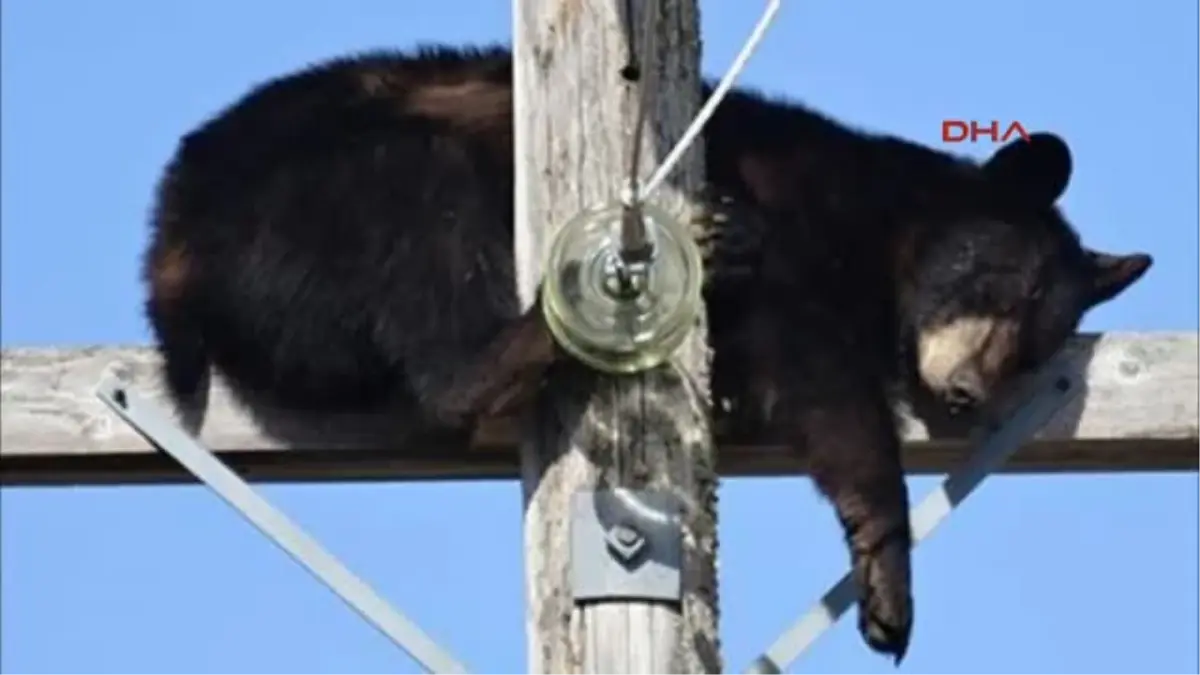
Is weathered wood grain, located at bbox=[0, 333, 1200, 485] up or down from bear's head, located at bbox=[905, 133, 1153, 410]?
down

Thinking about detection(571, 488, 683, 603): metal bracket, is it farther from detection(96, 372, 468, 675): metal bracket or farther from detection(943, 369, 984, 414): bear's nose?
detection(943, 369, 984, 414): bear's nose

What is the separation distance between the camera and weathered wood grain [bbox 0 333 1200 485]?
13.0 ft

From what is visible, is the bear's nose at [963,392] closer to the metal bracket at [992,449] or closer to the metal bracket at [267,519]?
the metal bracket at [992,449]

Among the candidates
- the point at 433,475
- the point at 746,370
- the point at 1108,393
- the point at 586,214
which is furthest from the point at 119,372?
the point at 1108,393

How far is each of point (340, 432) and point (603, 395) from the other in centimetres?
58

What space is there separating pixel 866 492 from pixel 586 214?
1.34 m

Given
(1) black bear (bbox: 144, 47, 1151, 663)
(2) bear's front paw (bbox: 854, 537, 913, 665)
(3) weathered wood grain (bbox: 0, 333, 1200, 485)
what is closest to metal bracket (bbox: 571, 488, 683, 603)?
(1) black bear (bbox: 144, 47, 1151, 663)

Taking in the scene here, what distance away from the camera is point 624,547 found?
11.6ft

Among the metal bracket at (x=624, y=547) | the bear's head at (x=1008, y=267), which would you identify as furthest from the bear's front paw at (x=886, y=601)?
the metal bracket at (x=624, y=547)

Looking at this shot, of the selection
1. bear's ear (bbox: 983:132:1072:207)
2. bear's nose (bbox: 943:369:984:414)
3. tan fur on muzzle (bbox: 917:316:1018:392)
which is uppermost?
bear's ear (bbox: 983:132:1072:207)

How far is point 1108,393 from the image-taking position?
4098 millimetres

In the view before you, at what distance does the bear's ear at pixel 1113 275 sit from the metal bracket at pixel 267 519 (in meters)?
2.51

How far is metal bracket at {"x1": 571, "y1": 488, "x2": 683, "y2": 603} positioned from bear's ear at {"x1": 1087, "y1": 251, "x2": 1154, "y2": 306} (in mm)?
2420

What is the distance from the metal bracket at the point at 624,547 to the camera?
11.6ft
